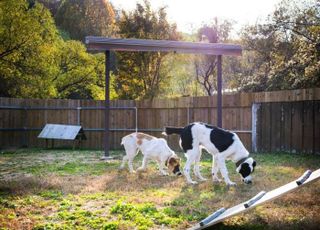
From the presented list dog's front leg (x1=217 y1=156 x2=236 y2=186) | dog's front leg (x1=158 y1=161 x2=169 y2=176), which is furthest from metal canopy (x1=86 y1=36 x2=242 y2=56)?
dog's front leg (x1=217 y1=156 x2=236 y2=186)

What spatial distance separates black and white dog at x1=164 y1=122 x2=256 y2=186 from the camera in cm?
898

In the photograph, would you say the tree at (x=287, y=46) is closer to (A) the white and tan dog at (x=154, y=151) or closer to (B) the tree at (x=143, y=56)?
(B) the tree at (x=143, y=56)

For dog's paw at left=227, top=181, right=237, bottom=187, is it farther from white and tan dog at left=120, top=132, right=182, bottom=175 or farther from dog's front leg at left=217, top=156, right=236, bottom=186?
white and tan dog at left=120, top=132, right=182, bottom=175

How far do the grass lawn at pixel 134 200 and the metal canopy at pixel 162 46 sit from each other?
415 cm

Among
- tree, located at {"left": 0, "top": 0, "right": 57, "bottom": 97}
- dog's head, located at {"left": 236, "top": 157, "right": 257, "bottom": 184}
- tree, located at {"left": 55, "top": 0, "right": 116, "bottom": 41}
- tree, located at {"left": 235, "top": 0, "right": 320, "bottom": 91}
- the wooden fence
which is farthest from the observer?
tree, located at {"left": 55, "top": 0, "right": 116, "bottom": 41}

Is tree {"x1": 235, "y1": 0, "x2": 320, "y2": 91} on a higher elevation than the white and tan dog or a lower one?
higher

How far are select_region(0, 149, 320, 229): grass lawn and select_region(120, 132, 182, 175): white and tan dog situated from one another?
1.14 ft

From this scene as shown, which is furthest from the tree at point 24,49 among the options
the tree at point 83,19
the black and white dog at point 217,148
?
the tree at point 83,19

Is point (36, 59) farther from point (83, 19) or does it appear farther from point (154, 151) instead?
point (83, 19)


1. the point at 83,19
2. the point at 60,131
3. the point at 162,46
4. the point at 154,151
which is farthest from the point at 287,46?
the point at 83,19

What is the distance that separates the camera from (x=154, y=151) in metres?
10.7

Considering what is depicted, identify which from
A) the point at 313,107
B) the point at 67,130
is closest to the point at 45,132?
the point at 67,130

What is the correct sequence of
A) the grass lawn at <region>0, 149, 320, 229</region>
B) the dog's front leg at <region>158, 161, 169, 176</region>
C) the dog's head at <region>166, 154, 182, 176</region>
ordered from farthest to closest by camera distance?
1. the dog's front leg at <region>158, 161, 169, 176</region>
2. the dog's head at <region>166, 154, 182, 176</region>
3. the grass lawn at <region>0, 149, 320, 229</region>

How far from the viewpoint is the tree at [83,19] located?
112ft
